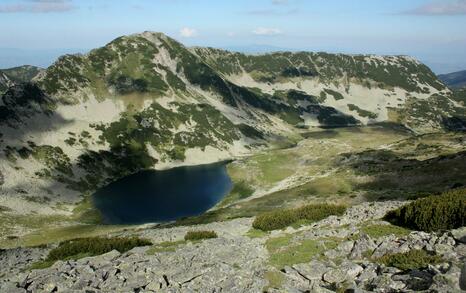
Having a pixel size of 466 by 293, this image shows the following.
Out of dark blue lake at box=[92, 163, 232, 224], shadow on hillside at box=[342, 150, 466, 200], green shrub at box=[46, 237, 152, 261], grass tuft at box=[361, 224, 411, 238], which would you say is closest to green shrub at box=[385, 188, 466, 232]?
grass tuft at box=[361, 224, 411, 238]

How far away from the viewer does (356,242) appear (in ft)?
123

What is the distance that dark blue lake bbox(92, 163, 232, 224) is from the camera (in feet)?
457

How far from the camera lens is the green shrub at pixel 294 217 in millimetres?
51281

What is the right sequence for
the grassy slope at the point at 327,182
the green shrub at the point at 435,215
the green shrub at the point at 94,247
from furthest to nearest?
the grassy slope at the point at 327,182, the green shrub at the point at 94,247, the green shrub at the point at 435,215

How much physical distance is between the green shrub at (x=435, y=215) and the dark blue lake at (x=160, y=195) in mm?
97727

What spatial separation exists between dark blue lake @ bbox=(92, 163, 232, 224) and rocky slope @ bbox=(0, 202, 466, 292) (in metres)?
94.5

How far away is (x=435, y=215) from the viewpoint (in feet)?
131

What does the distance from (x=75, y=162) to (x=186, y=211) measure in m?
66.1

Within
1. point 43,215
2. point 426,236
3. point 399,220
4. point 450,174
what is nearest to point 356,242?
point 426,236

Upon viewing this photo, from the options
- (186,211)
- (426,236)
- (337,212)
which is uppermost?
(426,236)

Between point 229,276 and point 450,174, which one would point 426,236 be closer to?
point 229,276

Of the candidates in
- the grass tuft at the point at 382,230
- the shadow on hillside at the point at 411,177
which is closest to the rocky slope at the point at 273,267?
the grass tuft at the point at 382,230

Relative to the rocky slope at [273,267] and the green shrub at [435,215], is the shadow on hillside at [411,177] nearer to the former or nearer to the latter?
the green shrub at [435,215]

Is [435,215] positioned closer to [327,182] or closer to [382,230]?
[382,230]
